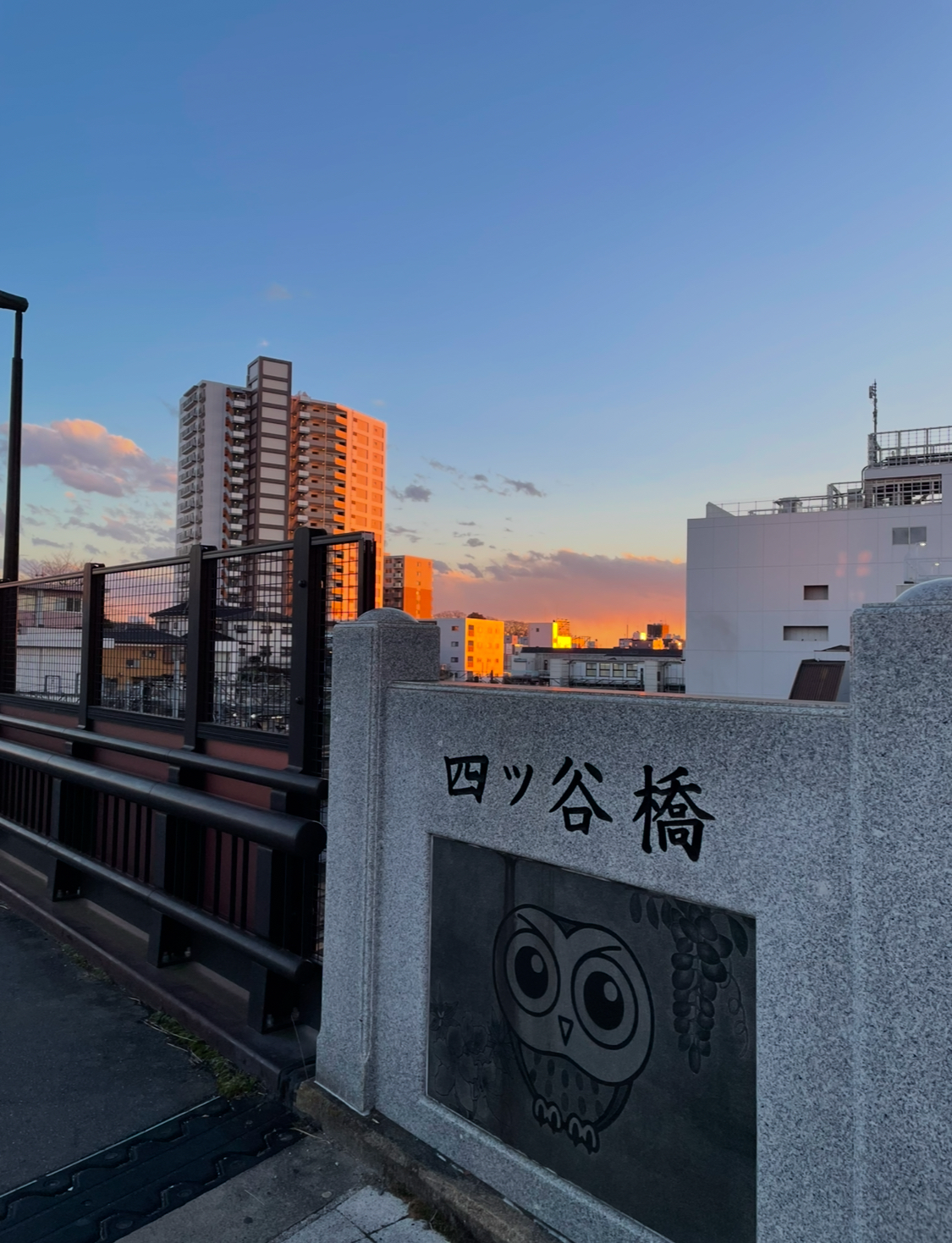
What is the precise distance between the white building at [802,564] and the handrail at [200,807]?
41467mm

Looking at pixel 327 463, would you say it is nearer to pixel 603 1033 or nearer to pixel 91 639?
pixel 91 639

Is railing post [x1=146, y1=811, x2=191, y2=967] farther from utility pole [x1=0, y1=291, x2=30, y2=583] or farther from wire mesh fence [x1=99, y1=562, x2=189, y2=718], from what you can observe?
utility pole [x1=0, y1=291, x2=30, y2=583]

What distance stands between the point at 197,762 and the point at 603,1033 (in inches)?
132

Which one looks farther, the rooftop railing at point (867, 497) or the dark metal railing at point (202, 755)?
the rooftop railing at point (867, 497)

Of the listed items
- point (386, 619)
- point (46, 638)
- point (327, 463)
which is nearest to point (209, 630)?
point (386, 619)

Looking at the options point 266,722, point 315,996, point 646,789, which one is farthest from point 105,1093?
point 646,789

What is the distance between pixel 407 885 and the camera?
357 centimetres

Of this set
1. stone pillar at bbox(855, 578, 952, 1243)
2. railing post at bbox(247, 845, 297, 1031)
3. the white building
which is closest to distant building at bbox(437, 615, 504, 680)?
the white building

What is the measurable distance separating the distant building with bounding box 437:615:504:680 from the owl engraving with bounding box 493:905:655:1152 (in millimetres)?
120252

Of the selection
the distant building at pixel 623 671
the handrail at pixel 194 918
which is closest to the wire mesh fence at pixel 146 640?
the handrail at pixel 194 918

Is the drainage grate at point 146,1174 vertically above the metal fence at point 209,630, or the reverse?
the metal fence at point 209,630

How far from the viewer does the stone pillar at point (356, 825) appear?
371 cm

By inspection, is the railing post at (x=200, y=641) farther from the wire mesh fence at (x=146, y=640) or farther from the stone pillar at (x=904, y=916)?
the stone pillar at (x=904, y=916)

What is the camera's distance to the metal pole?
407 inches
